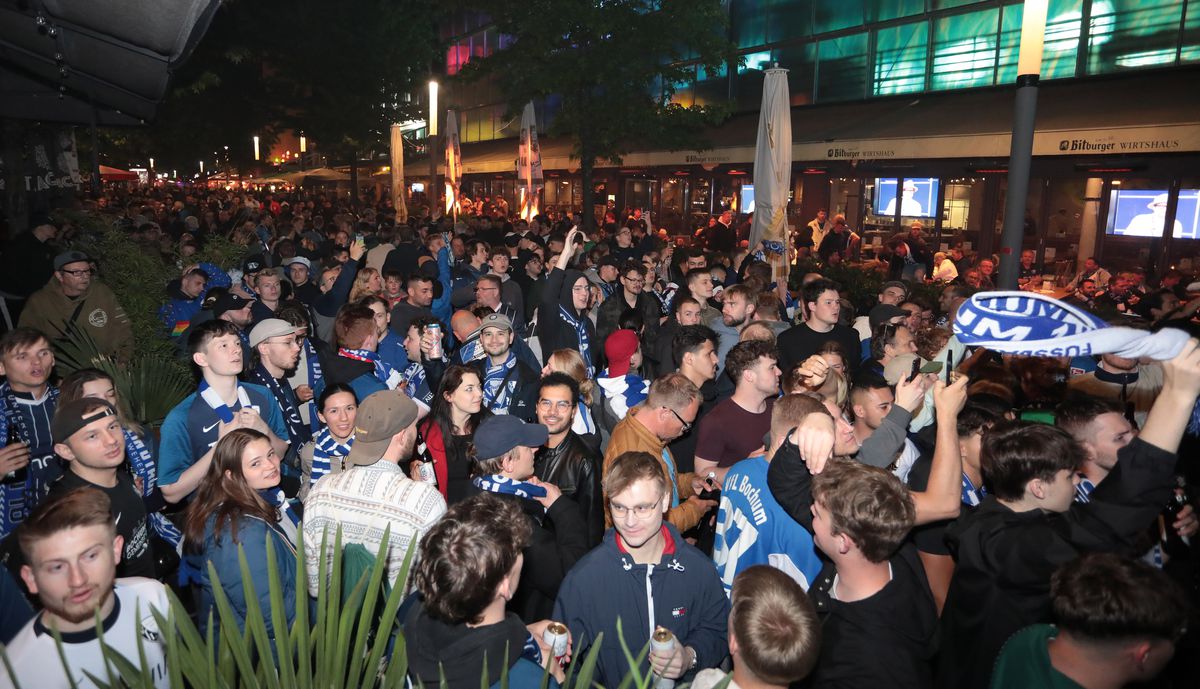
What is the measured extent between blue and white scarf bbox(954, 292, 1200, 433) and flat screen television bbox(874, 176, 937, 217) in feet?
55.4

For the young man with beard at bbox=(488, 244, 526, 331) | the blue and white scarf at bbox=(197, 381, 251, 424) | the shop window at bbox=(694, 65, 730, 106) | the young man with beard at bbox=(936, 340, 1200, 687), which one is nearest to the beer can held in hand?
the young man with beard at bbox=(936, 340, 1200, 687)

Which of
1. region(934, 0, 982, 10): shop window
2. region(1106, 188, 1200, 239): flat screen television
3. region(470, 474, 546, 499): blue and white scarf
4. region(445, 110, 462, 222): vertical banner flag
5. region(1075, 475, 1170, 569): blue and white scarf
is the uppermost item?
region(934, 0, 982, 10): shop window

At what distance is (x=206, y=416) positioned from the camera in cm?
481

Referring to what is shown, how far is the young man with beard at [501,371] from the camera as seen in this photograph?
595cm

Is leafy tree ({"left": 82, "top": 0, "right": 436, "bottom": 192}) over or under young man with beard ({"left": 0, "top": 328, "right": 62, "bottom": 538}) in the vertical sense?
over

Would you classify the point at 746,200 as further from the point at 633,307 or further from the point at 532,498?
the point at 532,498

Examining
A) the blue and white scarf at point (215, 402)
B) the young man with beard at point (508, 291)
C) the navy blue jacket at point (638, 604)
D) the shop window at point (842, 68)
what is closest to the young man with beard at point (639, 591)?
the navy blue jacket at point (638, 604)

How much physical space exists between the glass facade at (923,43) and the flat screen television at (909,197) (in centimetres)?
300

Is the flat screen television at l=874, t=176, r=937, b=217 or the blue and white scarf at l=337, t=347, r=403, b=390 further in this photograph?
the flat screen television at l=874, t=176, r=937, b=217

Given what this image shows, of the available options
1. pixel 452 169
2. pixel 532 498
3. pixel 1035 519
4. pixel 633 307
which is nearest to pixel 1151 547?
pixel 1035 519

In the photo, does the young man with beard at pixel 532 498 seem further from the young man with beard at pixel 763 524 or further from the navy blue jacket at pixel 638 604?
the young man with beard at pixel 763 524

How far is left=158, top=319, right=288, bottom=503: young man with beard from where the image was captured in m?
4.60

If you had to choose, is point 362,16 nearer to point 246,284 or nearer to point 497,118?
point 497,118

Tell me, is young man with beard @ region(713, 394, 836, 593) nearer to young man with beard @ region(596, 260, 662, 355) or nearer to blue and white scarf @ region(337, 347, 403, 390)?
blue and white scarf @ region(337, 347, 403, 390)
